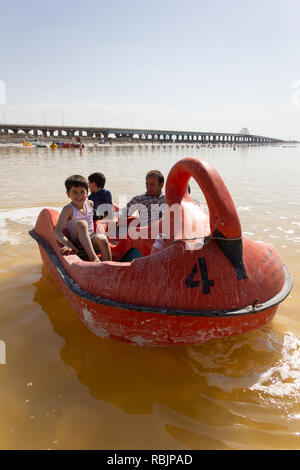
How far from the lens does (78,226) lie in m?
3.51

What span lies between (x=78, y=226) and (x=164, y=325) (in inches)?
63.1

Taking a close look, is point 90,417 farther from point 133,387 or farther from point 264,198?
point 264,198

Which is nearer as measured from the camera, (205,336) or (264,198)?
(205,336)

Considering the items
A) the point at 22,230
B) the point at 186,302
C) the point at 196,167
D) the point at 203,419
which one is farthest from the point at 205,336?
the point at 22,230

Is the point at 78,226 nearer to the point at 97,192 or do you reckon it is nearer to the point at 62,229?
the point at 62,229

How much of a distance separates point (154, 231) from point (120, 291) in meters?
1.12

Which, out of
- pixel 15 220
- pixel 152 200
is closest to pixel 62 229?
pixel 152 200

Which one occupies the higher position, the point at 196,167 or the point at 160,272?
the point at 196,167

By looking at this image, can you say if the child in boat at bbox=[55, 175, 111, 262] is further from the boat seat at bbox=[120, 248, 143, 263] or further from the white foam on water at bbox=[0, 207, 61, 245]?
the white foam on water at bbox=[0, 207, 61, 245]

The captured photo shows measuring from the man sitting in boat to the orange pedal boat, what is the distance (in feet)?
4.62

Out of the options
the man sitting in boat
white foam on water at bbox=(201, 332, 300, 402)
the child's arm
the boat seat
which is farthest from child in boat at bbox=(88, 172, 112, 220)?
white foam on water at bbox=(201, 332, 300, 402)
